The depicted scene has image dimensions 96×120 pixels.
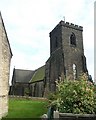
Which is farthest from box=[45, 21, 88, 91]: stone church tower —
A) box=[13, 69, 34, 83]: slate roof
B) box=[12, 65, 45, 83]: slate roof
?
box=[13, 69, 34, 83]: slate roof

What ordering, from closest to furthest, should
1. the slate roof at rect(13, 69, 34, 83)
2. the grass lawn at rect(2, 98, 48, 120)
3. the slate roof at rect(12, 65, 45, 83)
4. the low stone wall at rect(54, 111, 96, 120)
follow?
the low stone wall at rect(54, 111, 96, 120), the grass lawn at rect(2, 98, 48, 120), the slate roof at rect(12, 65, 45, 83), the slate roof at rect(13, 69, 34, 83)

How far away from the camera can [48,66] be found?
4516 cm

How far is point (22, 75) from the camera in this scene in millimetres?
62281

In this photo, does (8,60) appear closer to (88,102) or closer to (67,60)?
(88,102)

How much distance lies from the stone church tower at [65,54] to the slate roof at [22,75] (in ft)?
52.8

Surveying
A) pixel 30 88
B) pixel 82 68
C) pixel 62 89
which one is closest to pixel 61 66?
pixel 82 68

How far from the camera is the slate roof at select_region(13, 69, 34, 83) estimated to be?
59.9 m

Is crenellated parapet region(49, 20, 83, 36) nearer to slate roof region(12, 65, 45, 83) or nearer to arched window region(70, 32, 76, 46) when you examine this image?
arched window region(70, 32, 76, 46)

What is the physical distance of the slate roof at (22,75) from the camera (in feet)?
196

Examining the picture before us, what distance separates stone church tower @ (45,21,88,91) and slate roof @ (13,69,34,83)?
16.1m

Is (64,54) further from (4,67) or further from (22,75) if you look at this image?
(22,75)

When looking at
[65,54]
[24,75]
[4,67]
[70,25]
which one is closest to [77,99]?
[4,67]

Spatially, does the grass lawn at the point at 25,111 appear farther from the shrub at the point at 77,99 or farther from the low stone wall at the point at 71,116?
the low stone wall at the point at 71,116

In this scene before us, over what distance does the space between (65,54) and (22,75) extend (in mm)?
24132
